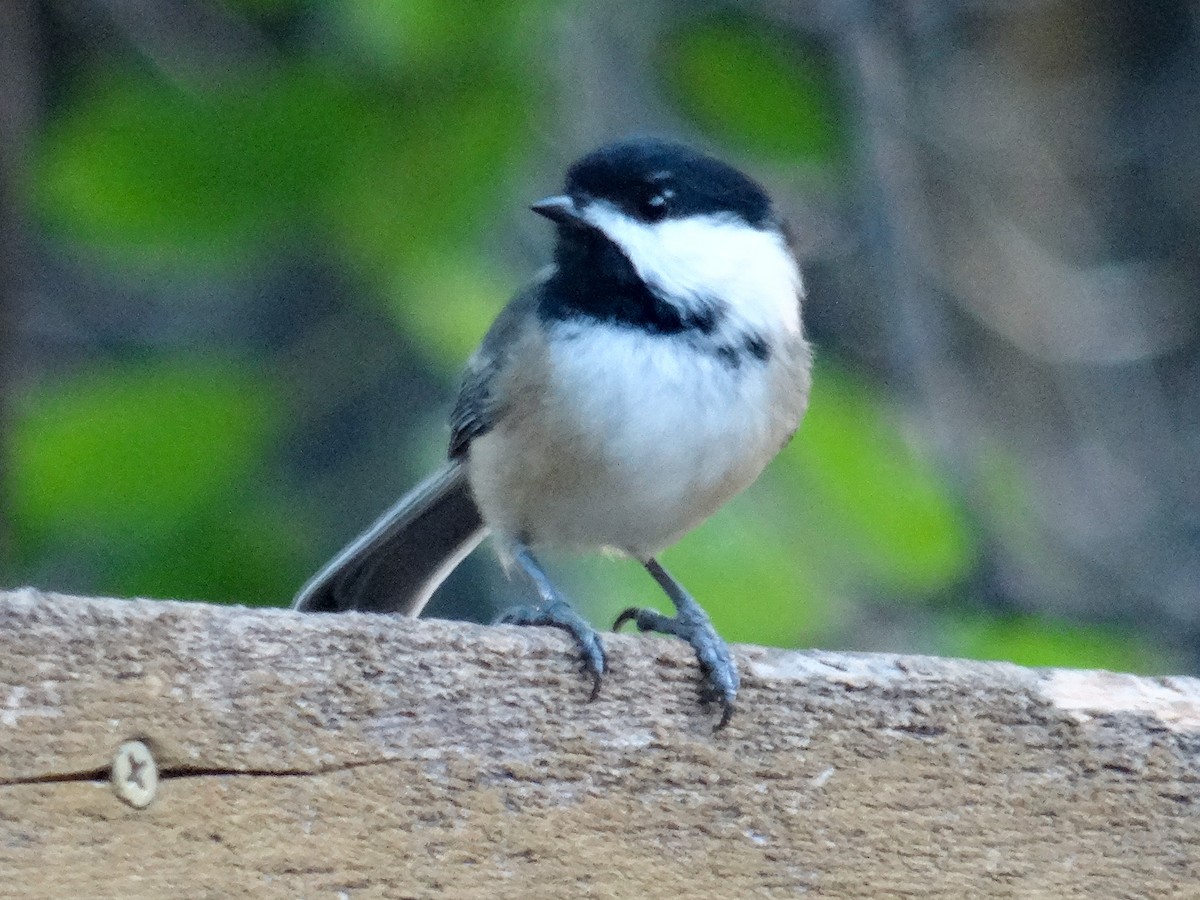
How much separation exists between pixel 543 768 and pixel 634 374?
505 millimetres

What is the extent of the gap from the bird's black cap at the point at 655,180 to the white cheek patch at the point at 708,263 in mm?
11

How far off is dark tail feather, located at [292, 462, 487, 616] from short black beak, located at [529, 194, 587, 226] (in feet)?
1.07

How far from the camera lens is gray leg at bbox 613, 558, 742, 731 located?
1.04m

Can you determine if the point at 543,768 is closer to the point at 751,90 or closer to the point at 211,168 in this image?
the point at 211,168

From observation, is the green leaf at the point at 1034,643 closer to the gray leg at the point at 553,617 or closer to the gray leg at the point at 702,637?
the gray leg at the point at 702,637

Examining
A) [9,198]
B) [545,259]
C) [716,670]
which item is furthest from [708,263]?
[545,259]

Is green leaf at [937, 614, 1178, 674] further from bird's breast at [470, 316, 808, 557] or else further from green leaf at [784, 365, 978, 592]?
bird's breast at [470, 316, 808, 557]

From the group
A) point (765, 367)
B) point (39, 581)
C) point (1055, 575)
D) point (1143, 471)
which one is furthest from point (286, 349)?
point (1143, 471)

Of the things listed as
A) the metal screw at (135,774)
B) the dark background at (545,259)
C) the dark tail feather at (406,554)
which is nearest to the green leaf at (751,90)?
the dark background at (545,259)

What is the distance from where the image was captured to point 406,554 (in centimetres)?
156

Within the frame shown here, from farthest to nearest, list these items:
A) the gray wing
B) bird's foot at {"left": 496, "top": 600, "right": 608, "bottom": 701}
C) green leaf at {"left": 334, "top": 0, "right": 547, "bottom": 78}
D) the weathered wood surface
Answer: the gray wing < green leaf at {"left": 334, "top": 0, "right": 547, "bottom": 78} < bird's foot at {"left": 496, "top": 600, "right": 608, "bottom": 701} < the weathered wood surface

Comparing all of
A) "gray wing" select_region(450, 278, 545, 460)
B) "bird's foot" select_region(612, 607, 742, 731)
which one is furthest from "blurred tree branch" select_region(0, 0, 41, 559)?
"bird's foot" select_region(612, 607, 742, 731)

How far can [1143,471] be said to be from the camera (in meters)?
2.64

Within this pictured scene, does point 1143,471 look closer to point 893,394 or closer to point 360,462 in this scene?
point 893,394
